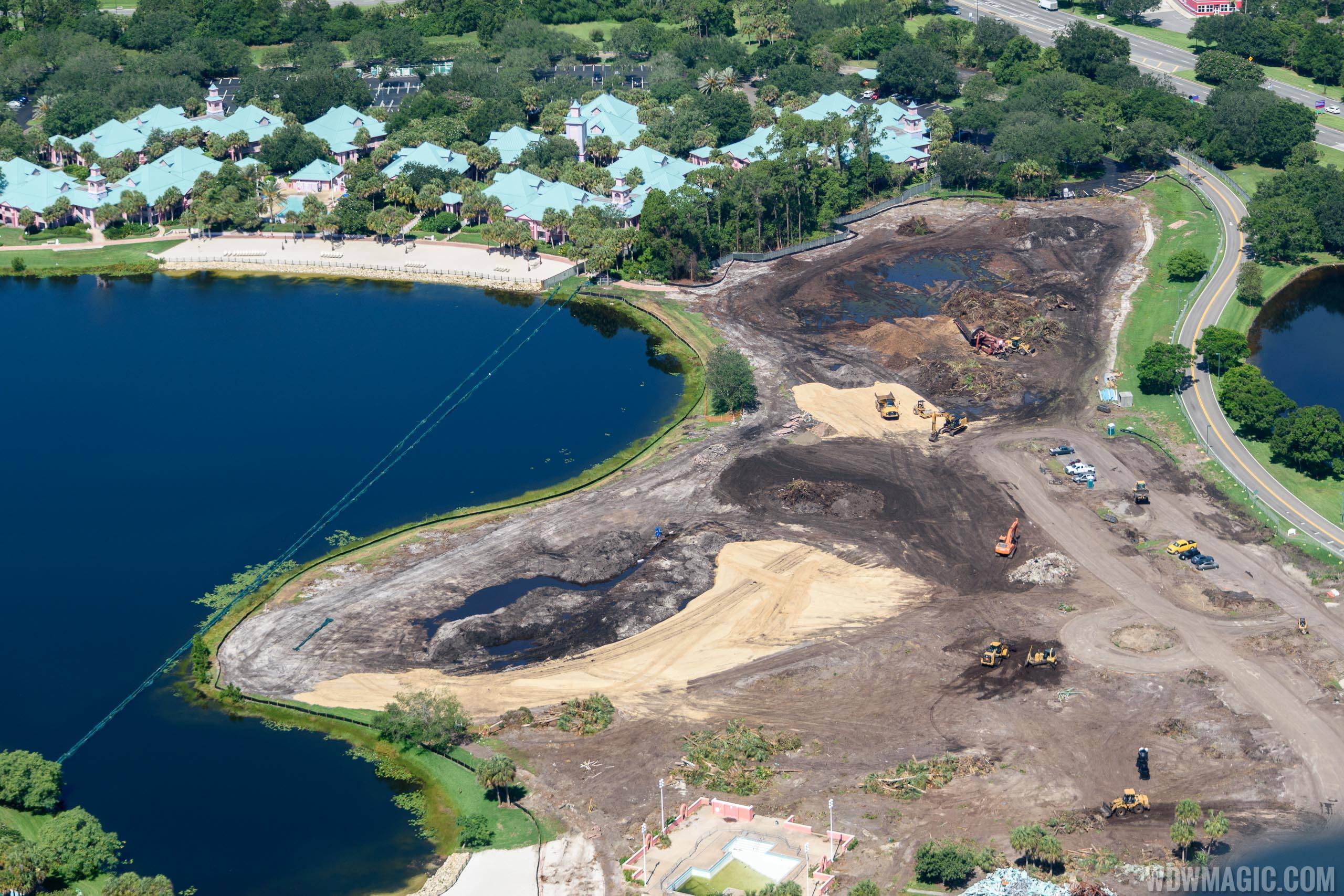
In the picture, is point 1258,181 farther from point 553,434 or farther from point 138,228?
point 138,228

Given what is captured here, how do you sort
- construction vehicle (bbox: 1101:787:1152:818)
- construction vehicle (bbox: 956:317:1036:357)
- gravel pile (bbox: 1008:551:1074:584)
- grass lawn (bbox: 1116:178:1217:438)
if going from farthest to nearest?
construction vehicle (bbox: 956:317:1036:357), grass lawn (bbox: 1116:178:1217:438), gravel pile (bbox: 1008:551:1074:584), construction vehicle (bbox: 1101:787:1152:818)

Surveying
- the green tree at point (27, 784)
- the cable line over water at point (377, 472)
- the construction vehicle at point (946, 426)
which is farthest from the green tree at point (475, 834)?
the construction vehicle at point (946, 426)

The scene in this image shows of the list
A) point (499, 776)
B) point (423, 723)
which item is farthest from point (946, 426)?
point (499, 776)

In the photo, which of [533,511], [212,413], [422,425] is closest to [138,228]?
[212,413]

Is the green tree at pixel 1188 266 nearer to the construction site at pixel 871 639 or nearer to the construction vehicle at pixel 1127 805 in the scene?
the construction site at pixel 871 639

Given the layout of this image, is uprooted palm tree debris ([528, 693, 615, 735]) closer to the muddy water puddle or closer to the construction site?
the construction site

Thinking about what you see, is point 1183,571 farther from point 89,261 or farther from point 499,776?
point 89,261

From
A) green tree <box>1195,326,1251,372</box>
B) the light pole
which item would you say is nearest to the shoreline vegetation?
the light pole
